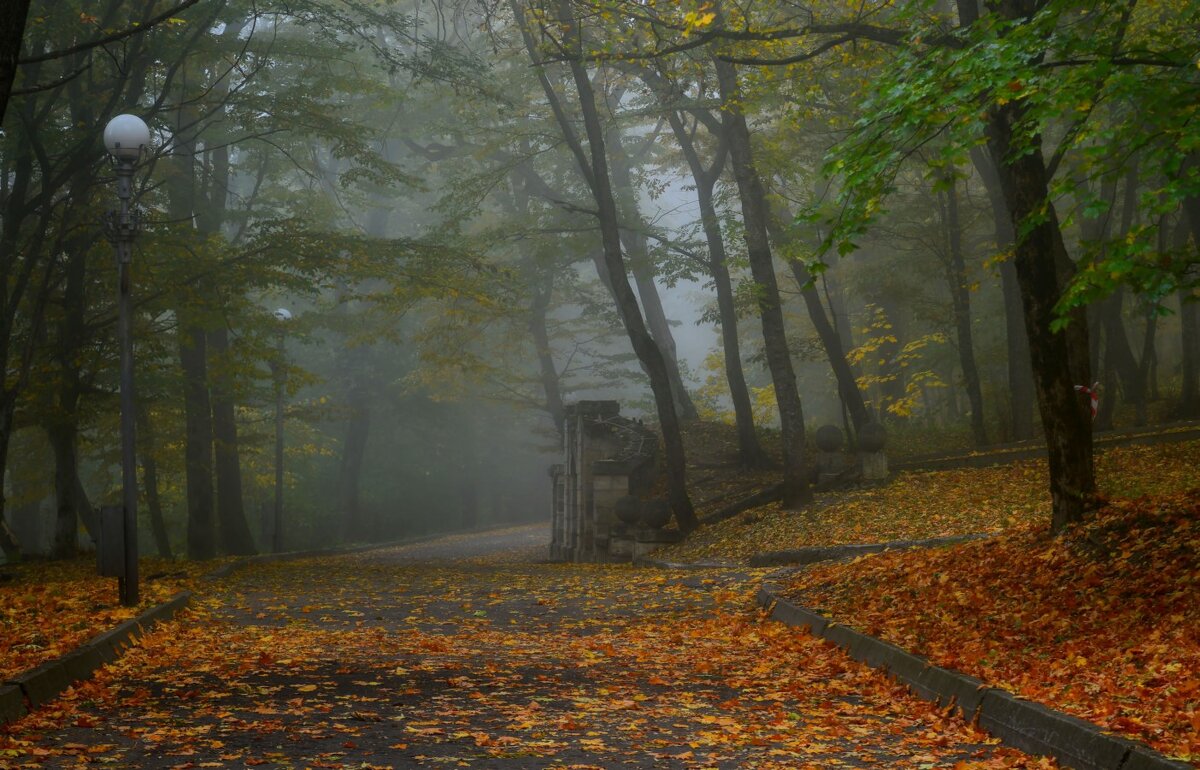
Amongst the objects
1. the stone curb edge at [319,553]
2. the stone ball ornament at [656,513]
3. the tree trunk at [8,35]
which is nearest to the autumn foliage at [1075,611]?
the tree trunk at [8,35]

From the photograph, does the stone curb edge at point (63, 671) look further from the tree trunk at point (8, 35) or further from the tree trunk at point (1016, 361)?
the tree trunk at point (1016, 361)

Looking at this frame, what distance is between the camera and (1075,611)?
8.30m

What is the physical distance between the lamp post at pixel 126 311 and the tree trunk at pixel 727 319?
15.5 m

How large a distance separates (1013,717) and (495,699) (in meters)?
3.13

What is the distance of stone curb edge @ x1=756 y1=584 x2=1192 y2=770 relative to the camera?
5.05 m

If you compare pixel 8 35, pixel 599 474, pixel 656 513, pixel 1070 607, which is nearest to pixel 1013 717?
pixel 1070 607

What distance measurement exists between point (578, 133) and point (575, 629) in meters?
23.8

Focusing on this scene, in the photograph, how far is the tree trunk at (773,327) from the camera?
2133 centimetres

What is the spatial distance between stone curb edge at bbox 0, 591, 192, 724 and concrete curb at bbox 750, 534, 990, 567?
8643 mm

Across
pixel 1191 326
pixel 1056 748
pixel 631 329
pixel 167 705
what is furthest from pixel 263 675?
pixel 1191 326

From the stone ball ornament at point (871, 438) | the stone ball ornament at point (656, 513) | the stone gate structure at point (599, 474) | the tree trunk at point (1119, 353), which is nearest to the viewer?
the stone ball ornament at point (871, 438)

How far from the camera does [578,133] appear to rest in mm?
33594

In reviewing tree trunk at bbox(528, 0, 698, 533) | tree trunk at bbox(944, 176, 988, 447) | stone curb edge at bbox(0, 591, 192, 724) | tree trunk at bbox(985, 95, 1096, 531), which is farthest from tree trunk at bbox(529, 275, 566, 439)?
tree trunk at bbox(985, 95, 1096, 531)

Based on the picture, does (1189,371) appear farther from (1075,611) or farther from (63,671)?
(63,671)
